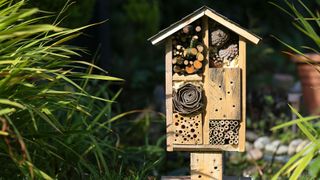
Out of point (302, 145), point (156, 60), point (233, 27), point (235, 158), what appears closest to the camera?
point (233, 27)

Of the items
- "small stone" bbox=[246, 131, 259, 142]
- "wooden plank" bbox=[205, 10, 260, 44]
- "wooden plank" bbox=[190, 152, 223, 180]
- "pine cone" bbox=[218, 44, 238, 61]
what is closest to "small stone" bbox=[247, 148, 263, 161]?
"small stone" bbox=[246, 131, 259, 142]

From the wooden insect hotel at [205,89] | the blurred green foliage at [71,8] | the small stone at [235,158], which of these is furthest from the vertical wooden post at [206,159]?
the small stone at [235,158]

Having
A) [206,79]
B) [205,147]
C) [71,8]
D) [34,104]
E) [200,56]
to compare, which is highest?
[71,8]

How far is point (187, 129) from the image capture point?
352cm

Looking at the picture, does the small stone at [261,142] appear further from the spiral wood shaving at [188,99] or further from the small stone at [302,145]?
the spiral wood shaving at [188,99]

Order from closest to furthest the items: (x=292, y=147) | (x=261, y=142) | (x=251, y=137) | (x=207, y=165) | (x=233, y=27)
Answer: (x=233, y=27) < (x=207, y=165) < (x=292, y=147) < (x=261, y=142) < (x=251, y=137)

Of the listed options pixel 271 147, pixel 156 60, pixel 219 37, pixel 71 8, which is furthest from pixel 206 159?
pixel 156 60

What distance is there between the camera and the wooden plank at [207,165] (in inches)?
138

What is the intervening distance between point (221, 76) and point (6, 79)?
3.69ft

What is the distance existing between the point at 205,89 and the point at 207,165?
41 cm

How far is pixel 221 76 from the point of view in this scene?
3.49 m

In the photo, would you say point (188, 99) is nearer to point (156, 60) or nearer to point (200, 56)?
point (200, 56)

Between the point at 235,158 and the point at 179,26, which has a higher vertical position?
the point at 179,26

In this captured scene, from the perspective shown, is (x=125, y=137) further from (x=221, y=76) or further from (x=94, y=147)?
(x=221, y=76)
